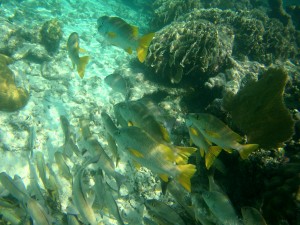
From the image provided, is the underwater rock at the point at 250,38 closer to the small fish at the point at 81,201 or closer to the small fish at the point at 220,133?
the small fish at the point at 220,133

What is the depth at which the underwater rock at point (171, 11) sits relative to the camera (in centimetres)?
1181

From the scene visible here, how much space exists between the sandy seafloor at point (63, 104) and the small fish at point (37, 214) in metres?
1.29

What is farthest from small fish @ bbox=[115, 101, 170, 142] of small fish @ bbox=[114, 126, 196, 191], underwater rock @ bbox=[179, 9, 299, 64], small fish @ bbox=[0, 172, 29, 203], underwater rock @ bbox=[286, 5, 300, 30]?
underwater rock @ bbox=[286, 5, 300, 30]

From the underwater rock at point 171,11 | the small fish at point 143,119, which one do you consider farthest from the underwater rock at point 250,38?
the small fish at point 143,119

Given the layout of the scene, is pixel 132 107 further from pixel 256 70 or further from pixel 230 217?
pixel 256 70

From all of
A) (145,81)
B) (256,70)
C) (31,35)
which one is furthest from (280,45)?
(31,35)

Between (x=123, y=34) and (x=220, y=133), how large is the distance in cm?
245

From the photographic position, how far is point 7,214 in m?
3.21

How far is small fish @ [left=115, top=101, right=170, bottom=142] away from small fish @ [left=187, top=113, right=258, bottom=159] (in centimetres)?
59

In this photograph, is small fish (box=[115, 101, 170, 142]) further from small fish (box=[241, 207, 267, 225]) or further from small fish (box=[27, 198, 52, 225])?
small fish (box=[27, 198, 52, 225])

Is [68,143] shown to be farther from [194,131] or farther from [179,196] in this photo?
[194,131]

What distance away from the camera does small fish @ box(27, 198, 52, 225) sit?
2.92 metres

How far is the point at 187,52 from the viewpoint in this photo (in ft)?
21.2

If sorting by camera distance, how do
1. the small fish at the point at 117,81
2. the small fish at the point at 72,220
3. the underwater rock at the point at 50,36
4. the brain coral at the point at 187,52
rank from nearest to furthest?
the small fish at the point at 72,220
the small fish at the point at 117,81
the brain coral at the point at 187,52
the underwater rock at the point at 50,36
